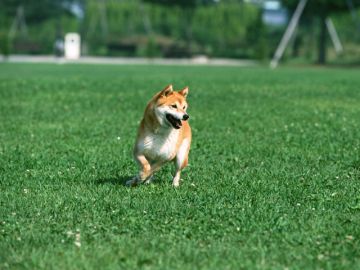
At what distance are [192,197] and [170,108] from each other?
2.85 ft

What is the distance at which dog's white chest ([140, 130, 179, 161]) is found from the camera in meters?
7.64

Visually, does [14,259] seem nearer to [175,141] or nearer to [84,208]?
[84,208]

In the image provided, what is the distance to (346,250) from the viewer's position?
561 centimetres

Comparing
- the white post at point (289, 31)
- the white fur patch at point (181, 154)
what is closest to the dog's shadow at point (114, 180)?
the white fur patch at point (181, 154)

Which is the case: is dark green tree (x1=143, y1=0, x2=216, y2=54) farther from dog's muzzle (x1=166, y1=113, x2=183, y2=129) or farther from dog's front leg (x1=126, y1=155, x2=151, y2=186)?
dog's muzzle (x1=166, y1=113, x2=183, y2=129)

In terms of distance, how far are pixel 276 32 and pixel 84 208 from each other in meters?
79.3

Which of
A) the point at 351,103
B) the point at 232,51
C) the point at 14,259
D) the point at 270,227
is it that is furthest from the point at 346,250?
the point at 232,51

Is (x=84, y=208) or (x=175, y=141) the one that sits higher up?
(x=175, y=141)

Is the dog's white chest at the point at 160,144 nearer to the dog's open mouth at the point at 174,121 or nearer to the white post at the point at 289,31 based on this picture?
the dog's open mouth at the point at 174,121

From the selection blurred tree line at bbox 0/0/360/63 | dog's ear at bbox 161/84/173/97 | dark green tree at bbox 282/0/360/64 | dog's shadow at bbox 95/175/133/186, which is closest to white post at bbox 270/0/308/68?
dark green tree at bbox 282/0/360/64

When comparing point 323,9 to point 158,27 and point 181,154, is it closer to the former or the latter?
point 158,27

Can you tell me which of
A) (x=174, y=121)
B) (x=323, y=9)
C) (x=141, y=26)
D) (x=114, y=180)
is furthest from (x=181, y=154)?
(x=141, y=26)

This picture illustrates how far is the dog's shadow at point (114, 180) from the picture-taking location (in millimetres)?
8289

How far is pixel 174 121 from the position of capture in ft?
24.2
